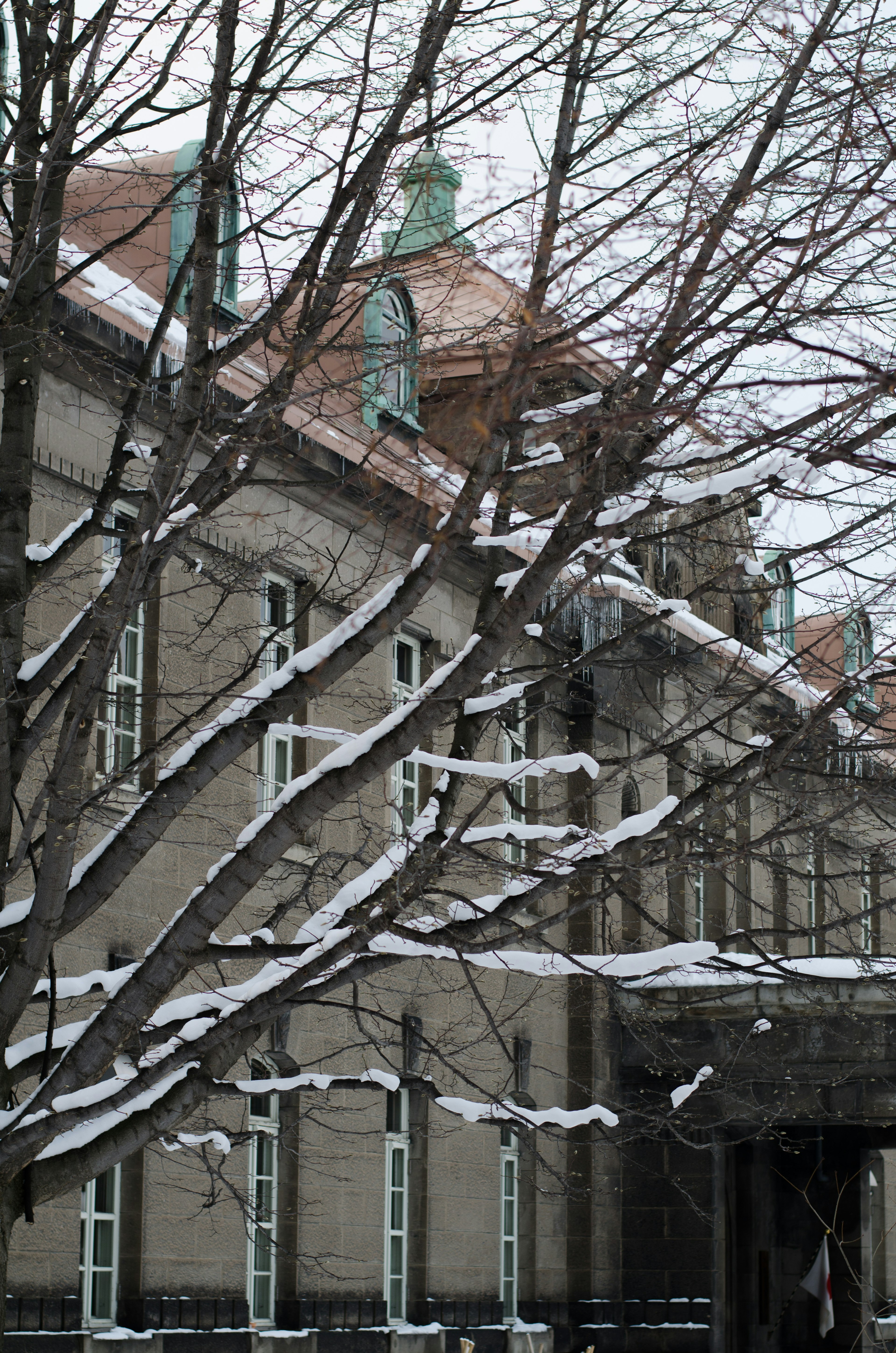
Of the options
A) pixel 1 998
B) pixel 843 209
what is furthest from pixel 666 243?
pixel 1 998

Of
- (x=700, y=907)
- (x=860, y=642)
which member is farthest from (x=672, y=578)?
(x=700, y=907)

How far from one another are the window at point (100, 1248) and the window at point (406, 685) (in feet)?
17.0

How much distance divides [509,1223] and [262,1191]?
5090mm

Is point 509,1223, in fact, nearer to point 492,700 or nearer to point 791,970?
point 791,970

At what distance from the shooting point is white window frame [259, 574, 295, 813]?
15.5 metres

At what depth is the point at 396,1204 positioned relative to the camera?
17531mm

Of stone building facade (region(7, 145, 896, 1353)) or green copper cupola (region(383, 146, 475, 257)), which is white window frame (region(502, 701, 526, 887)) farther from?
green copper cupola (region(383, 146, 475, 257))

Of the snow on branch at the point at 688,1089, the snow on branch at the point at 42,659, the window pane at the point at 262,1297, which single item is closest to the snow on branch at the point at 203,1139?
the snow on branch at the point at 688,1089

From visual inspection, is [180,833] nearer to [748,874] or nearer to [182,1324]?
[182,1324]

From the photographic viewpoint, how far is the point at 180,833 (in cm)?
1449

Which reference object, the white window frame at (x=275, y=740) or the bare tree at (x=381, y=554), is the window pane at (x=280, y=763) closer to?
the white window frame at (x=275, y=740)

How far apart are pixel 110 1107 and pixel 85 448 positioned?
24.5 ft

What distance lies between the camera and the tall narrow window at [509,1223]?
19156 mm

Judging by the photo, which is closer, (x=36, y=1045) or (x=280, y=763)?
(x=36, y=1045)
